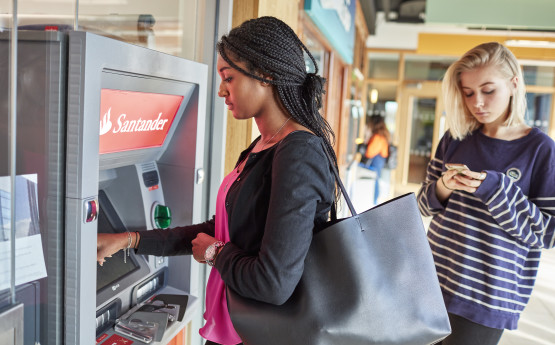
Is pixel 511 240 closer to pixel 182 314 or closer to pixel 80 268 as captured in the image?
pixel 182 314

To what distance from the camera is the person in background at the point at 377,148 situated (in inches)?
286

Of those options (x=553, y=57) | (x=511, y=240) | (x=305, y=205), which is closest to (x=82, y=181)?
(x=305, y=205)

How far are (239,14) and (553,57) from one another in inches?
361

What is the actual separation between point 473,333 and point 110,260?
117 centimetres

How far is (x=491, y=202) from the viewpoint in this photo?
57.0 inches

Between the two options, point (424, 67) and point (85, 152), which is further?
point (424, 67)

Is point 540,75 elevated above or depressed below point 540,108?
above

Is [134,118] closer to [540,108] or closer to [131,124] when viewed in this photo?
[131,124]

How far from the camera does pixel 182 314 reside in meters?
1.46

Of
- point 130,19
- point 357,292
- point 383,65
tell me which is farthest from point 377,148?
point 357,292

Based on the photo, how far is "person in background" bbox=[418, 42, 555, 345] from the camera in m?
1.46

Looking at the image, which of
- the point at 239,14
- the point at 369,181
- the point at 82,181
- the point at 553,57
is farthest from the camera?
the point at 553,57

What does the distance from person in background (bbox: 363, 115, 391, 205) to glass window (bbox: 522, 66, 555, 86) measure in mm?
4605

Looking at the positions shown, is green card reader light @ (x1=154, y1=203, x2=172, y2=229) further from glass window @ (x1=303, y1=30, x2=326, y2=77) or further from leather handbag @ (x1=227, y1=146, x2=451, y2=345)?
glass window @ (x1=303, y1=30, x2=326, y2=77)
